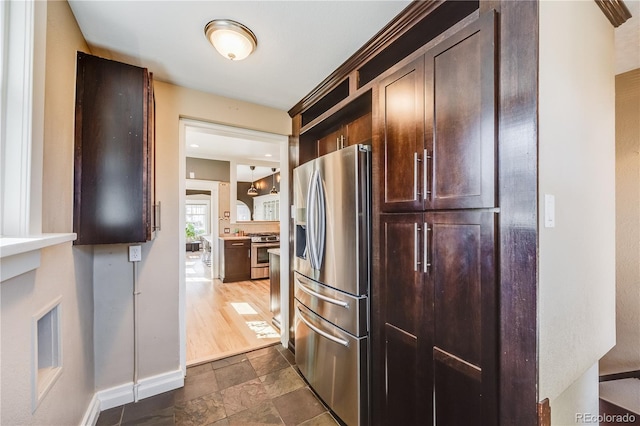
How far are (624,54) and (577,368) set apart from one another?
216cm

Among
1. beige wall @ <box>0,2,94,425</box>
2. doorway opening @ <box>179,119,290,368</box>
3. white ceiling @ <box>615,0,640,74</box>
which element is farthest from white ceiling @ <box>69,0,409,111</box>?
white ceiling @ <box>615,0,640,74</box>

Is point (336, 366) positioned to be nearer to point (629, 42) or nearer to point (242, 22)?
point (242, 22)

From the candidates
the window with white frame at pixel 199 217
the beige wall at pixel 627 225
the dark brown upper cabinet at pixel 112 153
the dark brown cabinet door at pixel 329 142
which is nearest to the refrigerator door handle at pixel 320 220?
the dark brown cabinet door at pixel 329 142

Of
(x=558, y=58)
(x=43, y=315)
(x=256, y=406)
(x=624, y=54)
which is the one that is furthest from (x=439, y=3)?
(x=256, y=406)

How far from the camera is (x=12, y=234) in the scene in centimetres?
99

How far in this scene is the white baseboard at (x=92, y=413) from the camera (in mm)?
1689

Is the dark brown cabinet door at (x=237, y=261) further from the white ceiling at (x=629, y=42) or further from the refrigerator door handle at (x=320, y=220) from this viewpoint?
the white ceiling at (x=629, y=42)

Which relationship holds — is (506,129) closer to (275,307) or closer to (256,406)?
(256,406)

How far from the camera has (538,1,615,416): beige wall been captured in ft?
3.34

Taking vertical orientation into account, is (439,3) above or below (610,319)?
above

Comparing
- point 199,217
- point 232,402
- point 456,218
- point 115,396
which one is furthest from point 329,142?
point 199,217

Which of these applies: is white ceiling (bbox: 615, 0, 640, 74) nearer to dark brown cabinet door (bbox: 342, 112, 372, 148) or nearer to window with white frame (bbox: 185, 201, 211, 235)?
dark brown cabinet door (bbox: 342, 112, 372, 148)

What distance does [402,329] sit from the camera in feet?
4.80

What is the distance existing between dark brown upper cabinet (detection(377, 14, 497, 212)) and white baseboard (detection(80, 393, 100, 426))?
2307 millimetres
